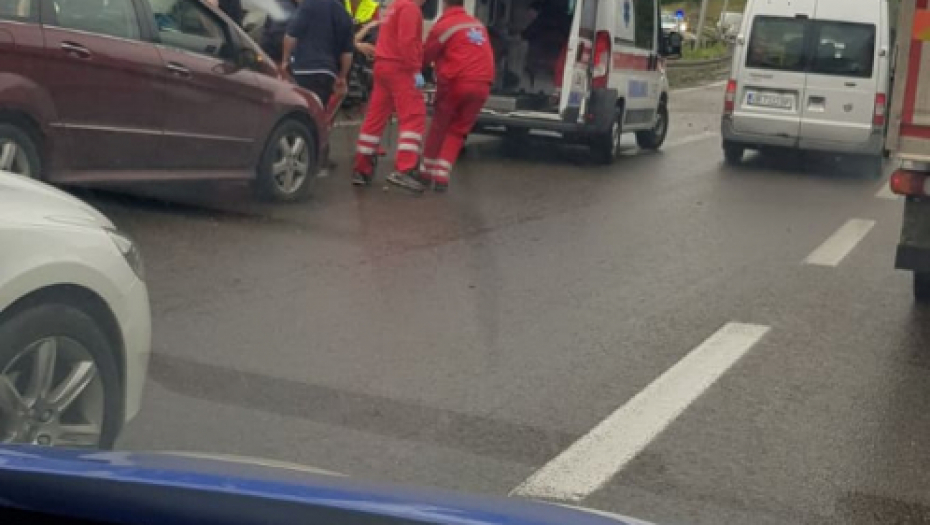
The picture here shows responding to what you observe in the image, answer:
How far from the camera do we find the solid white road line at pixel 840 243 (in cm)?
1044

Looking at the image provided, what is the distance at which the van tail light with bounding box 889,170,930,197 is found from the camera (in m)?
8.23

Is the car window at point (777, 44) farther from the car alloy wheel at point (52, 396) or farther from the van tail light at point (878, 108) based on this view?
the car alloy wheel at point (52, 396)

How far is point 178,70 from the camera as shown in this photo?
9594 mm

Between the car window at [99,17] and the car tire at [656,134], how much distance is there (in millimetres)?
10026

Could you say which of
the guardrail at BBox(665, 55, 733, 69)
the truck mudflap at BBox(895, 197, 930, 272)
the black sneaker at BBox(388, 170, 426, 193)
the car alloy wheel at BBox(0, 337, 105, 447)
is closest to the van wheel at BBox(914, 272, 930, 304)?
the truck mudflap at BBox(895, 197, 930, 272)

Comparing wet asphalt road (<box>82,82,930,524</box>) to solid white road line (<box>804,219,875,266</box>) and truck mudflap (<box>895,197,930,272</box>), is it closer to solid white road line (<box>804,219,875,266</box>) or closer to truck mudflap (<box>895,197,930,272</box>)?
solid white road line (<box>804,219,875,266</box>)

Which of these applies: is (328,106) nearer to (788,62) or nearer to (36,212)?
(788,62)

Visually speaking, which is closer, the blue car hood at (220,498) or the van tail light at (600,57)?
the blue car hood at (220,498)

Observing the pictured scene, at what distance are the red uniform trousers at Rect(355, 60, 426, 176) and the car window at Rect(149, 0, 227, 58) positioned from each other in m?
2.13

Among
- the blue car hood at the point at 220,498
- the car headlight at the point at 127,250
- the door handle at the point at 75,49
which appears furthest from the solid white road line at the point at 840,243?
the blue car hood at the point at 220,498

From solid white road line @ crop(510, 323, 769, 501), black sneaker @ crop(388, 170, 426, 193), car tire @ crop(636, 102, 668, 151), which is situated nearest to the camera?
solid white road line @ crop(510, 323, 769, 501)

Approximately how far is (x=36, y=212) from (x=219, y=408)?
5.41ft

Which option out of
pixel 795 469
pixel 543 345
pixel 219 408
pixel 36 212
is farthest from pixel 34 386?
pixel 543 345

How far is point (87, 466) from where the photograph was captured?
2.49m
